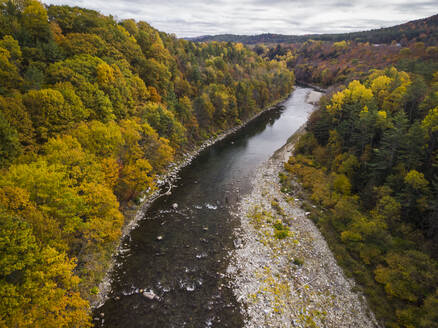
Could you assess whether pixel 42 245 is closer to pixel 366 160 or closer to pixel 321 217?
pixel 321 217

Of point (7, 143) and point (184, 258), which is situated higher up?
point (7, 143)

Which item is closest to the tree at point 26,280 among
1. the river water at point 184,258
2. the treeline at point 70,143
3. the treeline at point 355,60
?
the treeline at point 70,143

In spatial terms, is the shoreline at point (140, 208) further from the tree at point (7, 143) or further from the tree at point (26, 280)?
the tree at point (7, 143)

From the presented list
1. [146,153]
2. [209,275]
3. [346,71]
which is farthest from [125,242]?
[346,71]

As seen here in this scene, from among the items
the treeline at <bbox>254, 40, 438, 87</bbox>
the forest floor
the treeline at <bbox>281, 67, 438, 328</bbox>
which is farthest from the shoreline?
the treeline at <bbox>254, 40, 438, 87</bbox>

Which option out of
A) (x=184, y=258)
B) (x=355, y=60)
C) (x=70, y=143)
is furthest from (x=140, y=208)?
(x=355, y=60)

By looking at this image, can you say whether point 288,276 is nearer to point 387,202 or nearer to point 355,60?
point 387,202
